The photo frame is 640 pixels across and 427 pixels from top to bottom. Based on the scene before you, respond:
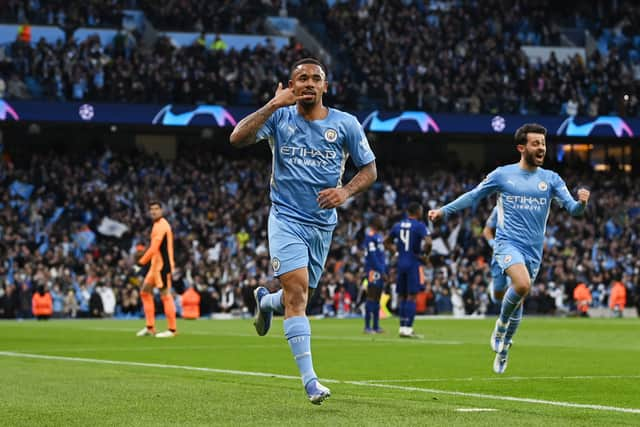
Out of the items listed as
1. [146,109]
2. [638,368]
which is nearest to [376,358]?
[638,368]

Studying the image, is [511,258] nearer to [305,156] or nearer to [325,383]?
[325,383]

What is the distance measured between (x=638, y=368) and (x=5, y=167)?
33293mm

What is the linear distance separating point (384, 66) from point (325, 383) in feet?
121

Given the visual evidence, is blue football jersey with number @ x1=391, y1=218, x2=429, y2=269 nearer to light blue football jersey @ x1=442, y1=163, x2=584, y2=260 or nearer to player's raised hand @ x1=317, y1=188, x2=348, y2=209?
light blue football jersey @ x1=442, y1=163, x2=584, y2=260

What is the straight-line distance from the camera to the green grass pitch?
880 centimetres

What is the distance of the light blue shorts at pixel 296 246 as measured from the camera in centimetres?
932

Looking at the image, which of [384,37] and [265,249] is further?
[384,37]

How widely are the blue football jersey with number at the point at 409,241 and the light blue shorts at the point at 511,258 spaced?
8.91 m

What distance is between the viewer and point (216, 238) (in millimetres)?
42125

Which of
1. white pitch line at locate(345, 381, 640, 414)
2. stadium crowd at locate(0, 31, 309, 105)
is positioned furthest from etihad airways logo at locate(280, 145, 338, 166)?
stadium crowd at locate(0, 31, 309, 105)

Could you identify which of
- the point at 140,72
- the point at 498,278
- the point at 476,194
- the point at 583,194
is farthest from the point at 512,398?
the point at 140,72

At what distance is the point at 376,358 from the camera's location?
15.9 metres

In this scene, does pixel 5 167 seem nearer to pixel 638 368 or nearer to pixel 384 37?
pixel 384 37

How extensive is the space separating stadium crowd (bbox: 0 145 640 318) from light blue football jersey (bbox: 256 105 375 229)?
2707cm
